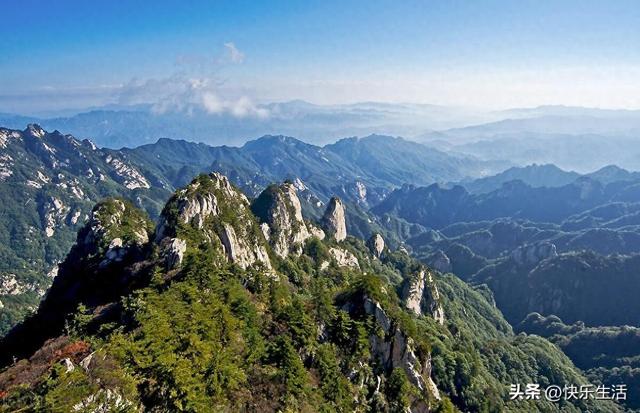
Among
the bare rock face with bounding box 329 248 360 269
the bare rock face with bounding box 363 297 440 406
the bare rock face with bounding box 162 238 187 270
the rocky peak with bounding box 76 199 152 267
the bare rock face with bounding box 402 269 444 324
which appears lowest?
the bare rock face with bounding box 402 269 444 324

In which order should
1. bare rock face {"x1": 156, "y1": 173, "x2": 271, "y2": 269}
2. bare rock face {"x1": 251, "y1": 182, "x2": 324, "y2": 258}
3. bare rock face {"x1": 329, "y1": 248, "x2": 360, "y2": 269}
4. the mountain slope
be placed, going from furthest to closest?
1. bare rock face {"x1": 329, "y1": 248, "x2": 360, "y2": 269}
2. bare rock face {"x1": 251, "y1": 182, "x2": 324, "y2": 258}
3. bare rock face {"x1": 156, "y1": 173, "x2": 271, "y2": 269}
4. the mountain slope

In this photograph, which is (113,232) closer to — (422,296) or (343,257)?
(343,257)

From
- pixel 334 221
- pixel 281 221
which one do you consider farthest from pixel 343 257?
pixel 334 221

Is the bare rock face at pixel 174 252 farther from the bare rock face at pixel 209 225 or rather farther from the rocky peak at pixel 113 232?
the rocky peak at pixel 113 232

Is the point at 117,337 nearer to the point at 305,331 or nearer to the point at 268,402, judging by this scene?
the point at 268,402

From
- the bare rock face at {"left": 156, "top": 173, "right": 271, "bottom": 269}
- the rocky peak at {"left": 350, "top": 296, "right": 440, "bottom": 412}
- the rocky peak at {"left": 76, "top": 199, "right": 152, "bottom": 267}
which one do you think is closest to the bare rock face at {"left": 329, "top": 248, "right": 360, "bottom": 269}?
the bare rock face at {"left": 156, "top": 173, "right": 271, "bottom": 269}

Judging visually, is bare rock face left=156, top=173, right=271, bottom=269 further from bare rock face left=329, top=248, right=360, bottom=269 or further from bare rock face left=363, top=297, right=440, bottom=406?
bare rock face left=329, top=248, right=360, bottom=269
